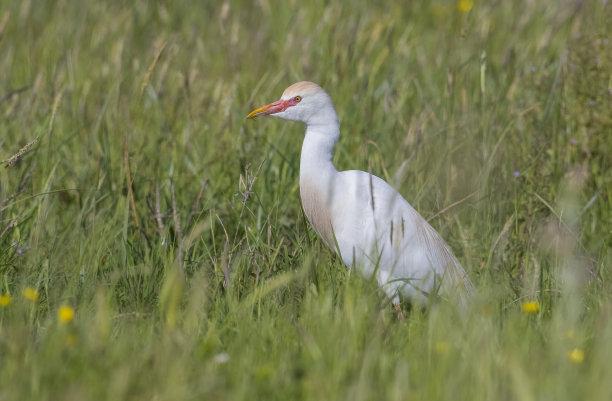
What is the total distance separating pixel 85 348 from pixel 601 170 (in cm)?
295

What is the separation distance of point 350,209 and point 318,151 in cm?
27

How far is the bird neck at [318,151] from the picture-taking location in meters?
3.47

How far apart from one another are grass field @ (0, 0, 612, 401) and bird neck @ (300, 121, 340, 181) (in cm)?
26

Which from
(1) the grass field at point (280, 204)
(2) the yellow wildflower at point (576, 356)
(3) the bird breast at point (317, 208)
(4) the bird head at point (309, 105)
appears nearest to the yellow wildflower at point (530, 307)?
(1) the grass field at point (280, 204)

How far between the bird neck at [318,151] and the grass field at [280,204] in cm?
26

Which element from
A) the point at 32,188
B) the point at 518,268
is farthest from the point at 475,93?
the point at 32,188

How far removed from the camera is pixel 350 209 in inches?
135

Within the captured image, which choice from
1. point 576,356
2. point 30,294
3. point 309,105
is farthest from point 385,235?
point 30,294

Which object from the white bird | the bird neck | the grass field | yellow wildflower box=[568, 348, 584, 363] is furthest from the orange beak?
yellow wildflower box=[568, 348, 584, 363]

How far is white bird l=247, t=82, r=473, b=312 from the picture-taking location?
3.43 m

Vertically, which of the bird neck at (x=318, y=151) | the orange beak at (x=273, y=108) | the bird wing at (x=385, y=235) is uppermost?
the orange beak at (x=273, y=108)

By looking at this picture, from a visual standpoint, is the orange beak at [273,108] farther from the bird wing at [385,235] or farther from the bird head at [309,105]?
the bird wing at [385,235]

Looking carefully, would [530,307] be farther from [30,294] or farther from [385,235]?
[30,294]

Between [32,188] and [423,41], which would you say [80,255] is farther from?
[423,41]
